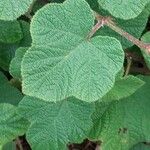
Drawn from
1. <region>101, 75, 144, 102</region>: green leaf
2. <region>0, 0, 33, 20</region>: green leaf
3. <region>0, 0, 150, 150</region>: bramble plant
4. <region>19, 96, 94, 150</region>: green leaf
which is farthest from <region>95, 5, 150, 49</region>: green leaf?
<region>0, 0, 33, 20</region>: green leaf

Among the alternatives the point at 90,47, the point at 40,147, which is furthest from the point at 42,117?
the point at 90,47

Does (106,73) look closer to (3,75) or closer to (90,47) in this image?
(90,47)

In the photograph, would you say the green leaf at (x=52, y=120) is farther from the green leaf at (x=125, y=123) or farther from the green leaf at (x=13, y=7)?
the green leaf at (x=13, y=7)

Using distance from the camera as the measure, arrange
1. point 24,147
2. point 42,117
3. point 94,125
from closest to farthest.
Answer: point 42,117 < point 94,125 < point 24,147

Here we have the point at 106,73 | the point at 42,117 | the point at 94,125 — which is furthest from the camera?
the point at 94,125

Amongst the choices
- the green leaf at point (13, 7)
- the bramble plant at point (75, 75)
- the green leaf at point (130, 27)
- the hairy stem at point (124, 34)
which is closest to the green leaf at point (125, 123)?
the bramble plant at point (75, 75)
